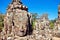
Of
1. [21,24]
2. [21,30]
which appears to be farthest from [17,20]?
[21,30]

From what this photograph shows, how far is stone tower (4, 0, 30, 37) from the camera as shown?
19.8 metres

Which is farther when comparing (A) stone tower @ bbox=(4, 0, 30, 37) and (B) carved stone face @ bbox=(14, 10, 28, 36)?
(A) stone tower @ bbox=(4, 0, 30, 37)

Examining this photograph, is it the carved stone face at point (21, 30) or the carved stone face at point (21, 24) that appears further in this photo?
the carved stone face at point (21, 24)

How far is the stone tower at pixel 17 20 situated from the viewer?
19.8 metres

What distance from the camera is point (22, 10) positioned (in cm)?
2103

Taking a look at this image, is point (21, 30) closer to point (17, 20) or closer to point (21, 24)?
point (21, 24)

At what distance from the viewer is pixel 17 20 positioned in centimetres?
2019

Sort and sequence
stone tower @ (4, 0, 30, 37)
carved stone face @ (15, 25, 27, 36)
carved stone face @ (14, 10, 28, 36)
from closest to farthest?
carved stone face @ (15, 25, 27, 36) < carved stone face @ (14, 10, 28, 36) < stone tower @ (4, 0, 30, 37)

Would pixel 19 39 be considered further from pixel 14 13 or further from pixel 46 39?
pixel 14 13

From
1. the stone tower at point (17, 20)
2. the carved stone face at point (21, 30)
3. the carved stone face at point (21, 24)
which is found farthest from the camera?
the stone tower at point (17, 20)

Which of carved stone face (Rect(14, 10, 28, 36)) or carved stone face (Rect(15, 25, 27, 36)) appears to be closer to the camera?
carved stone face (Rect(15, 25, 27, 36))

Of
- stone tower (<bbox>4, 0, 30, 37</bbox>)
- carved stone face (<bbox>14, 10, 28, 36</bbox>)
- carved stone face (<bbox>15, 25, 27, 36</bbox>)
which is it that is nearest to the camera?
carved stone face (<bbox>15, 25, 27, 36</bbox>)

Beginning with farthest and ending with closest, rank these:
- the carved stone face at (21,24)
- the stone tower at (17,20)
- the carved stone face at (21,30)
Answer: the stone tower at (17,20) < the carved stone face at (21,24) < the carved stone face at (21,30)

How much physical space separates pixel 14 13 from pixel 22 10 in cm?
Result: 128
